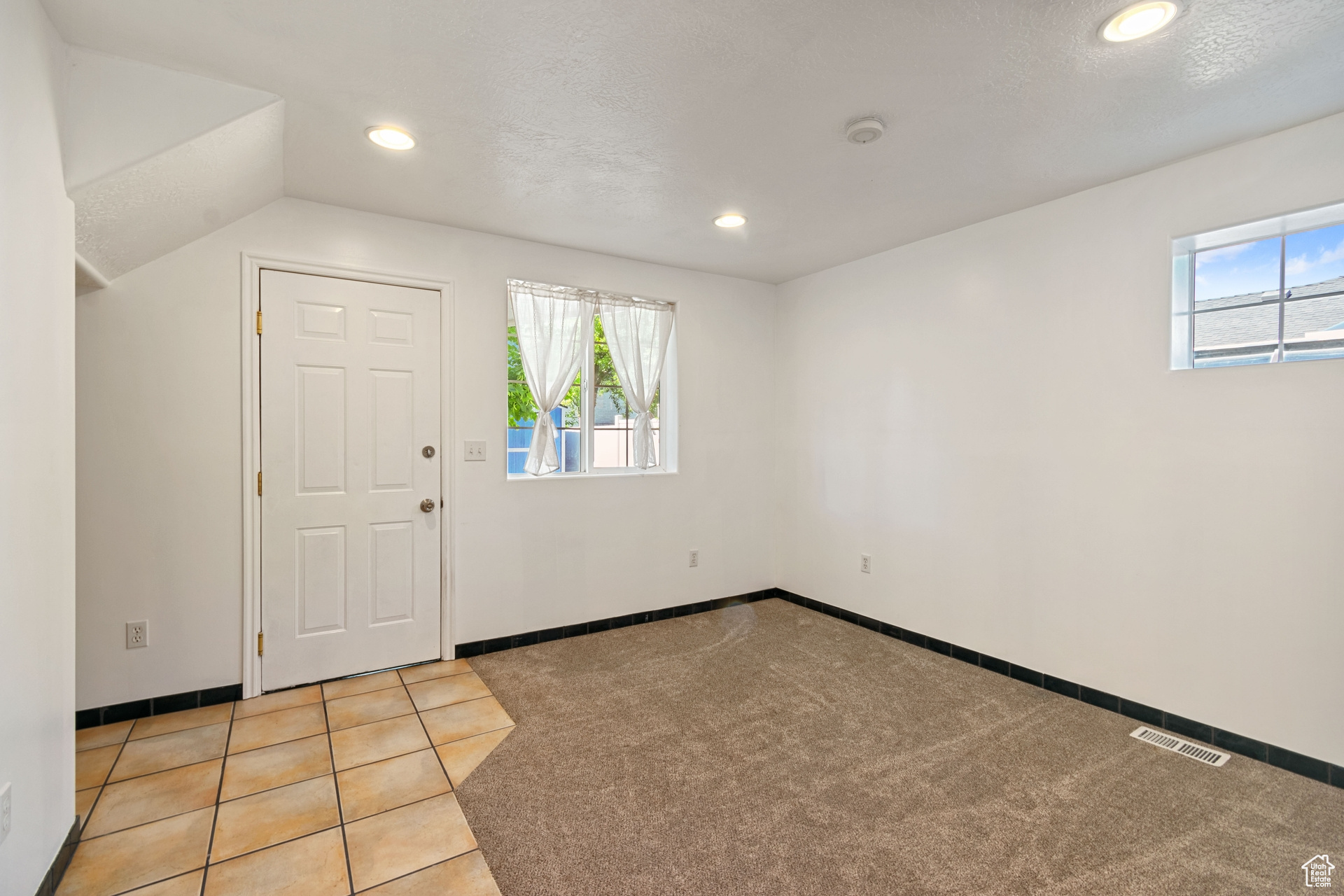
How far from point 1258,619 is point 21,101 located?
4317 millimetres

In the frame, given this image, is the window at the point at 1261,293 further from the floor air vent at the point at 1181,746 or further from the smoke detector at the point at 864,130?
the floor air vent at the point at 1181,746

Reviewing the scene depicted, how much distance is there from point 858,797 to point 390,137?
3049mm

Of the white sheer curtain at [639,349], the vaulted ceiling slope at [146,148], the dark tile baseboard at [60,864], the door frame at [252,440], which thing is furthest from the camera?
the white sheer curtain at [639,349]

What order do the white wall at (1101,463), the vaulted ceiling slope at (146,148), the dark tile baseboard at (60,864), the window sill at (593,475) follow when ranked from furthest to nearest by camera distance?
the window sill at (593,475)
the white wall at (1101,463)
the vaulted ceiling slope at (146,148)
the dark tile baseboard at (60,864)

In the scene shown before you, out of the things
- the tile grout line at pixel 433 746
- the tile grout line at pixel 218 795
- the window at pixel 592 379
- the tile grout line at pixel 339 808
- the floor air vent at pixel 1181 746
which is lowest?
the tile grout line at pixel 218 795

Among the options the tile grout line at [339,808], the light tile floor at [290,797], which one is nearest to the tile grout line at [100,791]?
the light tile floor at [290,797]

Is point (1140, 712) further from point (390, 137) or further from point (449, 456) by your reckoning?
point (390, 137)

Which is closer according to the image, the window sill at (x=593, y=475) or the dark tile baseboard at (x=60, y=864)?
the dark tile baseboard at (x=60, y=864)

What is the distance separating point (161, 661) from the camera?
2.76 m

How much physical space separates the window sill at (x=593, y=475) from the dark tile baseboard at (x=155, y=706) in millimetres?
1681

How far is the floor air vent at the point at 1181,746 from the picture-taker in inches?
95.0

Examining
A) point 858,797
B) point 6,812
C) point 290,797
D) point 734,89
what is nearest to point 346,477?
point 290,797

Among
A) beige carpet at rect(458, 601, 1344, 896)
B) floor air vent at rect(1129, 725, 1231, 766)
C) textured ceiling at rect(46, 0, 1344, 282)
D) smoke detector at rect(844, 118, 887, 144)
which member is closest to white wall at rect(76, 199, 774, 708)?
textured ceiling at rect(46, 0, 1344, 282)

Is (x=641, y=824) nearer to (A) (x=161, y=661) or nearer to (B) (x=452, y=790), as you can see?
(B) (x=452, y=790)
